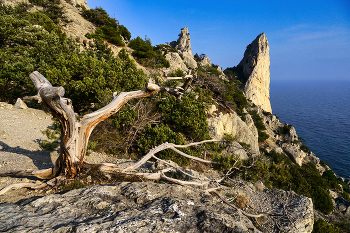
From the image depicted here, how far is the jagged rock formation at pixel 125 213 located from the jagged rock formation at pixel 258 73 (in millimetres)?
59415

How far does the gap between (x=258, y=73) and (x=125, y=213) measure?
2581 inches

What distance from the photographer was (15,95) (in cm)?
1129

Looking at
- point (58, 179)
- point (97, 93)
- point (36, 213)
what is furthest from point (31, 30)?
point (36, 213)

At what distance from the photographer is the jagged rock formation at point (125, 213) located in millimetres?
1790

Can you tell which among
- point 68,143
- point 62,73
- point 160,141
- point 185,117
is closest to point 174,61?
point 62,73

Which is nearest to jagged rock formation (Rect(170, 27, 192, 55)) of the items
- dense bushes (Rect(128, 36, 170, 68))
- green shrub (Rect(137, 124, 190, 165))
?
dense bushes (Rect(128, 36, 170, 68))

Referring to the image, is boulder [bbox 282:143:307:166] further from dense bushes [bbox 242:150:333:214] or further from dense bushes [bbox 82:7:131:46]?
dense bushes [bbox 82:7:131:46]

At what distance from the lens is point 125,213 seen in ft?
6.68

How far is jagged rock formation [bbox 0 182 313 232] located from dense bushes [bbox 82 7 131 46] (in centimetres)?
3025

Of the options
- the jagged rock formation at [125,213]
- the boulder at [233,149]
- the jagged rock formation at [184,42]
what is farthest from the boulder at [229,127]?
the jagged rock formation at [184,42]

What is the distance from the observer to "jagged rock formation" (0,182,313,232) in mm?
1790

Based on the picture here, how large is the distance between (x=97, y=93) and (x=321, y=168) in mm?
42423

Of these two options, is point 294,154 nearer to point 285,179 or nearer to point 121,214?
point 285,179

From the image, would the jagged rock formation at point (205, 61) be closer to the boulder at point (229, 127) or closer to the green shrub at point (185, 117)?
the boulder at point (229, 127)
